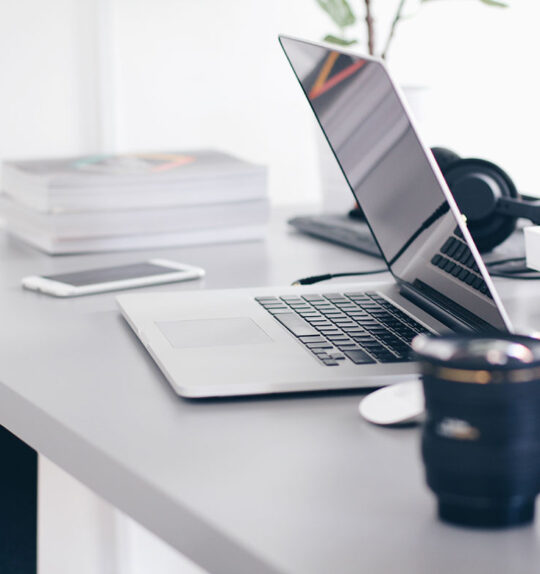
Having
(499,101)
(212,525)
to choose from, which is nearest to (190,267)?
(212,525)

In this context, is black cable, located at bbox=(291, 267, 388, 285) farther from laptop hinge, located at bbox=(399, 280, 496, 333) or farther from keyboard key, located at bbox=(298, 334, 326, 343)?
keyboard key, located at bbox=(298, 334, 326, 343)

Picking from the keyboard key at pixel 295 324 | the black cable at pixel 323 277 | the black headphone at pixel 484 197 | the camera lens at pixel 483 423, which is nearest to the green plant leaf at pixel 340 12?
the black headphone at pixel 484 197

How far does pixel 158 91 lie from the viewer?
6.21 feet

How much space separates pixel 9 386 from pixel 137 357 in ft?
0.36

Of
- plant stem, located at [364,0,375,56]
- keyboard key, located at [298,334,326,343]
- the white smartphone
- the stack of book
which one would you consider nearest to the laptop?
keyboard key, located at [298,334,326,343]

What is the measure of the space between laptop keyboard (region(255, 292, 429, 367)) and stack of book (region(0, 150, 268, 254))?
17.1 inches

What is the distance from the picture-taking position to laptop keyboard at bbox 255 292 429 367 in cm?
73

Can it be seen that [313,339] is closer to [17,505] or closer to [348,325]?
[348,325]

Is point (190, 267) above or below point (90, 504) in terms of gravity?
above

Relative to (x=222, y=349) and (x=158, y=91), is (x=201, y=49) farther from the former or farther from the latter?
(x=222, y=349)

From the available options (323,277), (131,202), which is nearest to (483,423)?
(323,277)

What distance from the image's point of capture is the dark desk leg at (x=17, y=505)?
1070mm

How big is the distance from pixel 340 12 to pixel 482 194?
55 centimetres

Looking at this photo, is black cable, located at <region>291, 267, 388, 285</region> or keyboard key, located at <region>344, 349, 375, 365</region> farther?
black cable, located at <region>291, 267, 388, 285</region>
